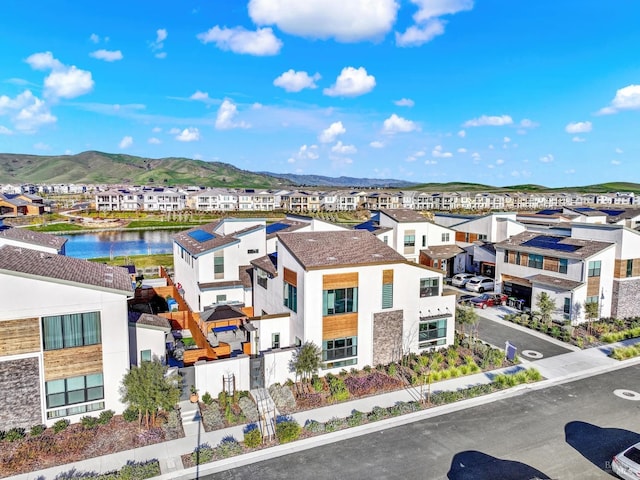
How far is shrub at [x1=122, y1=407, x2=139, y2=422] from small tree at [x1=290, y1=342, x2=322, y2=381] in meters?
7.09

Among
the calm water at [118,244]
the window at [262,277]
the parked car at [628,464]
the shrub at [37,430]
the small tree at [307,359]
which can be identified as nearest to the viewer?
the parked car at [628,464]

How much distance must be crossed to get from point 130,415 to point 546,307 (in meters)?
27.2

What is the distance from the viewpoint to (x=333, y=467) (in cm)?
1405

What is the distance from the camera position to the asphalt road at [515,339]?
2541 cm

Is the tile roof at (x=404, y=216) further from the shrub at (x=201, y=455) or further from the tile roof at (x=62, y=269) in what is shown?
the shrub at (x=201, y=455)

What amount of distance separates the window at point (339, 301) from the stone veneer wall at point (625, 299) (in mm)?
22364

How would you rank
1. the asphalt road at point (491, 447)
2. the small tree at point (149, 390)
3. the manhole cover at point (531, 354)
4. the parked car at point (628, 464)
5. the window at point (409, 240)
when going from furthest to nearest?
the window at point (409, 240) → the manhole cover at point (531, 354) → the small tree at point (149, 390) → the asphalt road at point (491, 447) → the parked car at point (628, 464)

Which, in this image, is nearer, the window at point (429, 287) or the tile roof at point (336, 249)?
the tile roof at point (336, 249)

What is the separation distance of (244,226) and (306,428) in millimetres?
22686

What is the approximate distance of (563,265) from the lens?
3112cm

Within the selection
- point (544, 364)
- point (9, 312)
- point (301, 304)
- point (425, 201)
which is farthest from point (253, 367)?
point (425, 201)

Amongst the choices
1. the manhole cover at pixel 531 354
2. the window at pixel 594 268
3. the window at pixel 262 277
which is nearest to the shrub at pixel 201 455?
the window at pixel 262 277

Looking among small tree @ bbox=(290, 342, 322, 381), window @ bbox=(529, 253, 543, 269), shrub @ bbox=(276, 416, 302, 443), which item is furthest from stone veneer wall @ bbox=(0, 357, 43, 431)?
window @ bbox=(529, 253, 543, 269)

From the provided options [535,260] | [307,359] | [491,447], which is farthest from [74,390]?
[535,260]
